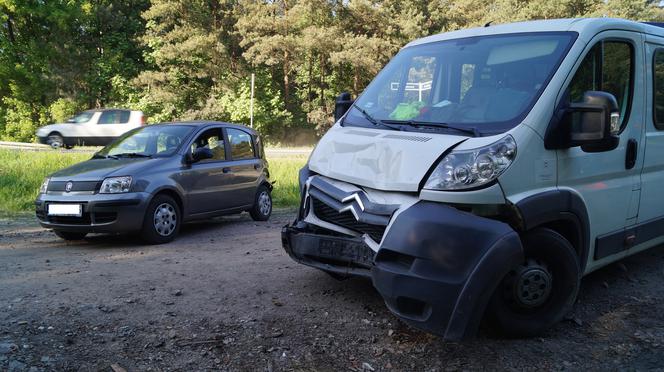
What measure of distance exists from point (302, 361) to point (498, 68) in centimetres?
242

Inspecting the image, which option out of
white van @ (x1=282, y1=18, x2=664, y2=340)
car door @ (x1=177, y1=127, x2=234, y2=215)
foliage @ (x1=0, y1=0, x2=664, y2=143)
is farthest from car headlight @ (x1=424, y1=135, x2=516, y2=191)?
foliage @ (x1=0, y1=0, x2=664, y2=143)

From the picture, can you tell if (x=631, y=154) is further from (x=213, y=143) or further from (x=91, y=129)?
(x=91, y=129)

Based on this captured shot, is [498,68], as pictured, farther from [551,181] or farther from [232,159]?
[232,159]

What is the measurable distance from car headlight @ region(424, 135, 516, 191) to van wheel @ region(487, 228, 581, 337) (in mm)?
510

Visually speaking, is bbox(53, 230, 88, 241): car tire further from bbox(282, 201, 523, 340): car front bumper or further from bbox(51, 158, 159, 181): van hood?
bbox(282, 201, 523, 340): car front bumper

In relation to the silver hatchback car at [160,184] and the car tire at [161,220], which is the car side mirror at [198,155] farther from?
the car tire at [161,220]

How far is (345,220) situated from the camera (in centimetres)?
361

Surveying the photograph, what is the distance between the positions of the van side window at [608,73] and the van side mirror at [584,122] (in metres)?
0.19

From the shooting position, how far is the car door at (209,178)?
7434 millimetres

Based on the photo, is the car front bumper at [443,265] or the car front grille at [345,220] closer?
the car front bumper at [443,265]

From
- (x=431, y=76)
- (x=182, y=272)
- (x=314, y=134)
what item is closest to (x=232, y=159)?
(x=182, y=272)

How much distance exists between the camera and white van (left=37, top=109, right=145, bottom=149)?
76.2ft

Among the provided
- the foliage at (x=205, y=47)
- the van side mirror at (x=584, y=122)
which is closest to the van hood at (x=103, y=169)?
the van side mirror at (x=584, y=122)

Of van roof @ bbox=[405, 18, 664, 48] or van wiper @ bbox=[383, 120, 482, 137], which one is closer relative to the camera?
van wiper @ bbox=[383, 120, 482, 137]
